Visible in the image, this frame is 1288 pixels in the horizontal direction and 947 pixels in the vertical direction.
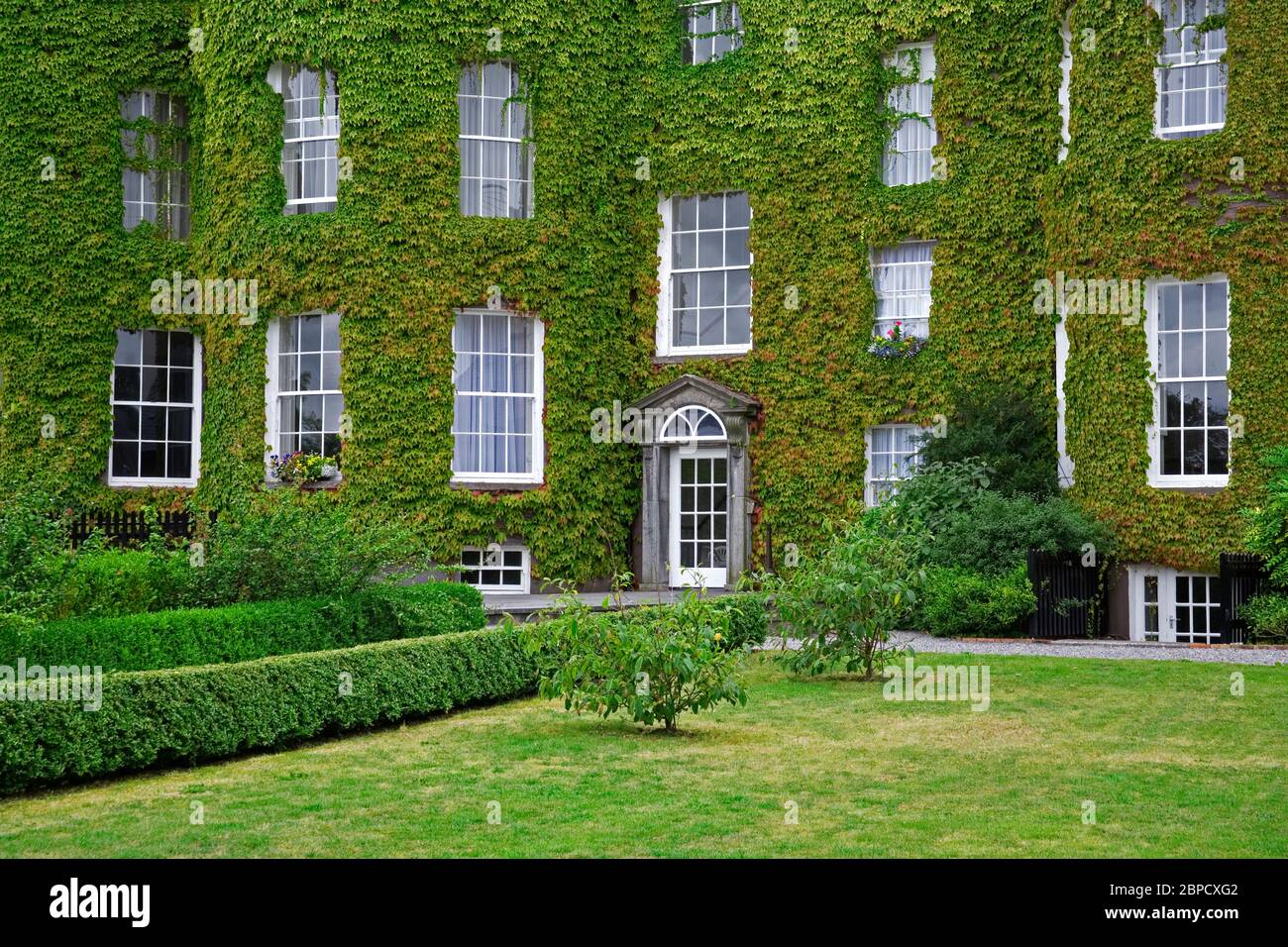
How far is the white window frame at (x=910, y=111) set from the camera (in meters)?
22.9

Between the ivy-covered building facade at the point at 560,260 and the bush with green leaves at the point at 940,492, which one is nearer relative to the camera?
the bush with green leaves at the point at 940,492

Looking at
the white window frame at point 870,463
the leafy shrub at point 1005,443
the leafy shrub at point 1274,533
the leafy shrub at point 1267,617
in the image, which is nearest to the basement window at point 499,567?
the white window frame at point 870,463

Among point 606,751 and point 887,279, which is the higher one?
point 887,279

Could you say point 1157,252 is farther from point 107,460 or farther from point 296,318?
point 107,460

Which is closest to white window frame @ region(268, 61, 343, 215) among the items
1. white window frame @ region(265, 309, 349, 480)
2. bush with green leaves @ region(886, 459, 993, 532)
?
white window frame @ region(265, 309, 349, 480)

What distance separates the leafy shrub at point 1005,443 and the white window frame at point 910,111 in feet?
12.3

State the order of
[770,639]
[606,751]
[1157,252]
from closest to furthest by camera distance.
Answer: [606,751] < [770,639] < [1157,252]

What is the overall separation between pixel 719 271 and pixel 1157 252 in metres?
6.82

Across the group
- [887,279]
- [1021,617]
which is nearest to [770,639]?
[1021,617]

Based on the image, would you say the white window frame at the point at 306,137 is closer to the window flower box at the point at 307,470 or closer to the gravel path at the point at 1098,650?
the window flower box at the point at 307,470

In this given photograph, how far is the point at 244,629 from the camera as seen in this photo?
12.1 metres

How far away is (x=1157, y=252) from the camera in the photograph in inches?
789

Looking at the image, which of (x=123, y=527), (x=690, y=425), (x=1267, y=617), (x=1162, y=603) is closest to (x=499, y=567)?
(x=690, y=425)

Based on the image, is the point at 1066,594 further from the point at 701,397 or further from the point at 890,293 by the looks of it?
the point at 701,397
